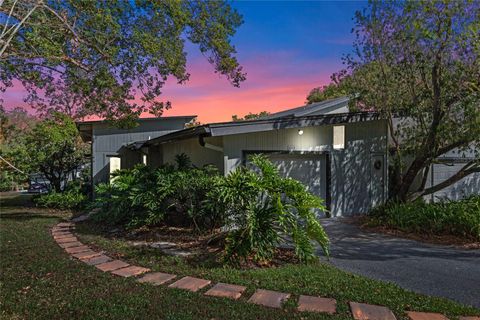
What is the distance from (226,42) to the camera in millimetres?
8148

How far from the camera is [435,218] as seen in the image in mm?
7523

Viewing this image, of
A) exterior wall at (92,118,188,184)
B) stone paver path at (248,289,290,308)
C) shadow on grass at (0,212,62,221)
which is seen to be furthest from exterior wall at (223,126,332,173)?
exterior wall at (92,118,188,184)

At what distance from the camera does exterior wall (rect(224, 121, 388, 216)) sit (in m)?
8.74

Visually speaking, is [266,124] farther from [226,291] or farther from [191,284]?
[226,291]

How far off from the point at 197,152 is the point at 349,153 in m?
4.40

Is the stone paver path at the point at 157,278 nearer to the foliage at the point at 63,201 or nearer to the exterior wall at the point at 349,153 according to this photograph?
the exterior wall at the point at 349,153

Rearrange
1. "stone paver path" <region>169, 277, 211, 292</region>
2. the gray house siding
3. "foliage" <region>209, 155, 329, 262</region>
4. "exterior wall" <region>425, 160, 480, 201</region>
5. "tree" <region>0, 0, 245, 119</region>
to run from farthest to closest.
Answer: "exterior wall" <region>425, 160, 480, 201</region>
the gray house siding
"tree" <region>0, 0, 245, 119</region>
"foliage" <region>209, 155, 329, 262</region>
"stone paver path" <region>169, 277, 211, 292</region>

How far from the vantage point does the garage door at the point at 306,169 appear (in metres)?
8.89

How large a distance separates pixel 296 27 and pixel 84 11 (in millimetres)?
5919

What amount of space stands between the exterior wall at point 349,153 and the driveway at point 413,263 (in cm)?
232

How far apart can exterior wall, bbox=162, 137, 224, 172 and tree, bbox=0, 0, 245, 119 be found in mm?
1592

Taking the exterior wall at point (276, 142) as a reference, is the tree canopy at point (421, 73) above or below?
above

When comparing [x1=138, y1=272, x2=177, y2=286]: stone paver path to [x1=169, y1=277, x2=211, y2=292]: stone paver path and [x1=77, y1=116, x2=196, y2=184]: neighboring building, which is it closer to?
[x1=169, y1=277, x2=211, y2=292]: stone paver path

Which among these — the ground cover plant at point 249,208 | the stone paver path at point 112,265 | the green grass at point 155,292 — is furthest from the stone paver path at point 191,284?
the stone paver path at point 112,265
